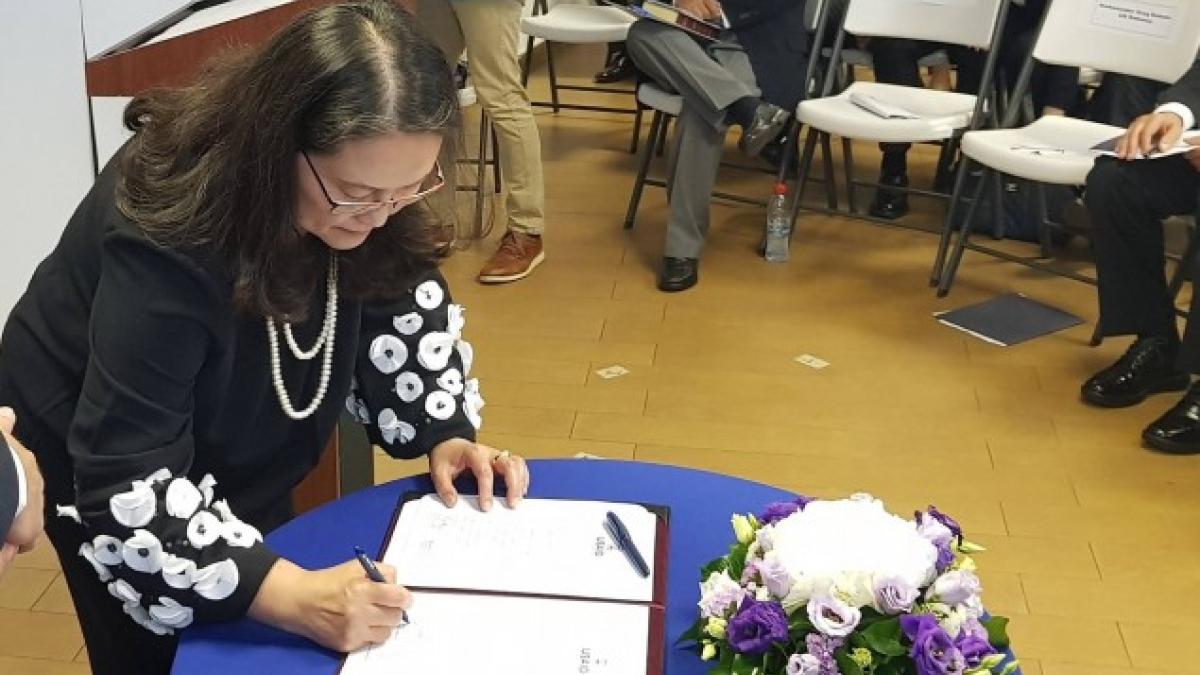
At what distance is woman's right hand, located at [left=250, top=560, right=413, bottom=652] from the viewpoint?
116cm

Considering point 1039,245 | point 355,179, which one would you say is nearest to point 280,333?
point 355,179

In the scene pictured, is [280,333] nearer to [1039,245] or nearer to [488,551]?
[488,551]

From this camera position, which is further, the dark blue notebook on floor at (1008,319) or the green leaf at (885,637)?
the dark blue notebook on floor at (1008,319)

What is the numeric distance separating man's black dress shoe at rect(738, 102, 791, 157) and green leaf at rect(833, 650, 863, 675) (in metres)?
2.97

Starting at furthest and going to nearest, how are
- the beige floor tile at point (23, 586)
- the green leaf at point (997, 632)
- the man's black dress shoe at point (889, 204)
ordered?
the man's black dress shoe at point (889, 204)
the beige floor tile at point (23, 586)
the green leaf at point (997, 632)

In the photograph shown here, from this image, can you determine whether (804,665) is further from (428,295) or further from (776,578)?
(428,295)

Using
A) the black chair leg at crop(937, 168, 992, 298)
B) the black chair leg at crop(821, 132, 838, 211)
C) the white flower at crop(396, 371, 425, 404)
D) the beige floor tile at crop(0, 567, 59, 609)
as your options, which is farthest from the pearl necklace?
the black chair leg at crop(821, 132, 838, 211)

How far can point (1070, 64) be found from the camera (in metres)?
3.75

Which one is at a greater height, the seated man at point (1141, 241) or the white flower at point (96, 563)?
the white flower at point (96, 563)

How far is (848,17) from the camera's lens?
4.07 metres

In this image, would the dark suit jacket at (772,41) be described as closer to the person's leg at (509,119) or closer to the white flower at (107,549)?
the person's leg at (509,119)

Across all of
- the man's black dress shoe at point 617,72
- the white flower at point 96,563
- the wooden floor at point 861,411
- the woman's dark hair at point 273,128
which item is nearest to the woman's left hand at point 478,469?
the woman's dark hair at point 273,128

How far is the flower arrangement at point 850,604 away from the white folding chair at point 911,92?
2782 mm

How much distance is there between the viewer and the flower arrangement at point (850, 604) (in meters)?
0.99
